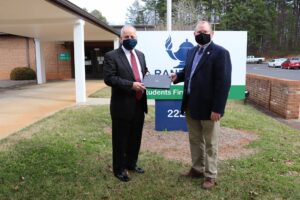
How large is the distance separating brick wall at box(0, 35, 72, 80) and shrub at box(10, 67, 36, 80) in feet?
4.18

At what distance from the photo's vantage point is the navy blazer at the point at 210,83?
380 cm

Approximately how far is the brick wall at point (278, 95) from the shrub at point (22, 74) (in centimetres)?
1463

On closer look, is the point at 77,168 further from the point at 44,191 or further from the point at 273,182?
the point at 273,182

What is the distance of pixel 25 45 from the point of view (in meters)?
22.8

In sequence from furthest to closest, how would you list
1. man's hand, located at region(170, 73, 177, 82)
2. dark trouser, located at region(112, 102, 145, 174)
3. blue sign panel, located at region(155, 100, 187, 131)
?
blue sign panel, located at region(155, 100, 187, 131) → man's hand, located at region(170, 73, 177, 82) → dark trouser, located at region(112, 102, 145, 174)

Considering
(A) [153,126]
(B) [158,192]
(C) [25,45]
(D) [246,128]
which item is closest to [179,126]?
(A) [153,126]

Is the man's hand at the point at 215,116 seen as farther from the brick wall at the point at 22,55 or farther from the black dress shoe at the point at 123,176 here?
the brick wall at the point at 22,55

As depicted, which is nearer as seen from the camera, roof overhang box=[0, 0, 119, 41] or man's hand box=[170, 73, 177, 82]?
man's hand box=[170, 73, 177, 82]

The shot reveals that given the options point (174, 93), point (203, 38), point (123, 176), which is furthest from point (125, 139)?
point (174, 93)

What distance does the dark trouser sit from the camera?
427cm

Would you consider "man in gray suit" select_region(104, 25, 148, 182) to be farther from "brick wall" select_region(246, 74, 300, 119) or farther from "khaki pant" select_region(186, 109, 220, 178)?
"brick wall" select_region(246, 74, 300, 119)

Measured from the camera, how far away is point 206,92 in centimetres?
391

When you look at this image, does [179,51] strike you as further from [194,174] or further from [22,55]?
[22,55]

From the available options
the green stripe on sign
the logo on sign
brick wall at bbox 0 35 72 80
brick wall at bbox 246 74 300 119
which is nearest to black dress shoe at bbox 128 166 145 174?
the green stripe on sign
